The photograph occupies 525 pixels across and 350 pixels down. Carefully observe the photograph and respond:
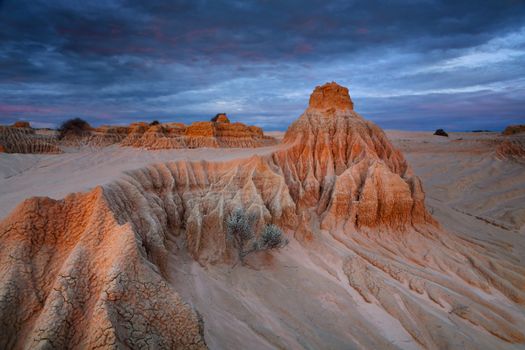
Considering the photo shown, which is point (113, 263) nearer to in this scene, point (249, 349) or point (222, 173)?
point (249, 349)

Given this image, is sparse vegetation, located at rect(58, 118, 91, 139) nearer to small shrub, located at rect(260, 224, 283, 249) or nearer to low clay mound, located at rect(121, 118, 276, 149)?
low clay mound, located at rect(121, 118, 276, 149)

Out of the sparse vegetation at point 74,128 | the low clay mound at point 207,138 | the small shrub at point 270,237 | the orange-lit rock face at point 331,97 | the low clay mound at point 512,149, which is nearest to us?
the small shrub at point 270,237

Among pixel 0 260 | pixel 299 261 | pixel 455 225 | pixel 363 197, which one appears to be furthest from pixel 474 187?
pixel 0 260

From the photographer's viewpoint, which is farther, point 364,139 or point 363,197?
point 364,139

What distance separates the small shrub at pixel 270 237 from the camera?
12.9 metres

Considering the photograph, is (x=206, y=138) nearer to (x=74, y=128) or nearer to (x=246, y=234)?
(x=246, y=234)

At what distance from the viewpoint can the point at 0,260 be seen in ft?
20.9

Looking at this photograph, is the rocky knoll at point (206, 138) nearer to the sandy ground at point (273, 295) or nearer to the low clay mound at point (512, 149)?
the sandy ground at point (273, 295)

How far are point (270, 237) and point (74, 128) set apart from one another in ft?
112

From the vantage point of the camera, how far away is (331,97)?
21.4 meters

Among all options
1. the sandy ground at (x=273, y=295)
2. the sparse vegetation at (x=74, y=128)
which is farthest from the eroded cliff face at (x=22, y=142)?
the sandy ground at (x=273, y=295)

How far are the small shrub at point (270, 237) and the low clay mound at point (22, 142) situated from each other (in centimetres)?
2570

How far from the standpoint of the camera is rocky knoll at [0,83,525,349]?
238 inches

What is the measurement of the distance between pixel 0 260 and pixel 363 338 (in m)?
9.29
